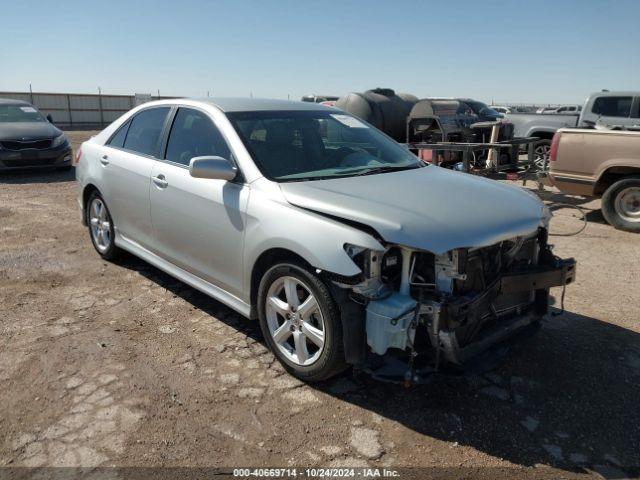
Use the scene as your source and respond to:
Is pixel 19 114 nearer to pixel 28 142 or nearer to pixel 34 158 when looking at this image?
pixel 28 142

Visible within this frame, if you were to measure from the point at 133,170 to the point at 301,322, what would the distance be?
7.87 feet

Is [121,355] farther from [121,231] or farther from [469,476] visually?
[469,476]

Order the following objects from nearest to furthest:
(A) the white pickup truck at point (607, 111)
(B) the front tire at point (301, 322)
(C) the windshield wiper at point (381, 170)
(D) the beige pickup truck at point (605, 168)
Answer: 1. (B) the front tire at point (301, 322)
2. (C) the windshield wiper at point (381, 170)
3. (D) the beige pickup truck at point (605, 168)
4. (A) the white pickup truck at point (607, 111)

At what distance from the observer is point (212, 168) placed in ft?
11.3

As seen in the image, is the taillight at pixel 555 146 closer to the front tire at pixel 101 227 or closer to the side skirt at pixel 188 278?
the side skirt at pixel 188 278

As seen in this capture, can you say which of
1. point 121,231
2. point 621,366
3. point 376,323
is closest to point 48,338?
point 121,231

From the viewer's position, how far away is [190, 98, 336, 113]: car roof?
4.09 metres

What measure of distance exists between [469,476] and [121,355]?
8.02ft

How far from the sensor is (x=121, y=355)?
3.69 m

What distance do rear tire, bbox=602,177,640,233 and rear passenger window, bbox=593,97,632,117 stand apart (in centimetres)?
487

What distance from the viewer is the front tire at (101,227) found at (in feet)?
17.4

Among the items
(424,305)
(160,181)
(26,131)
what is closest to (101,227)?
(160,181)

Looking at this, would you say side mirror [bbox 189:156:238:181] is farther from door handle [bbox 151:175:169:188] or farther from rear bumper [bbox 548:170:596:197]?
rear bumper [bbox 548:170:596:197]

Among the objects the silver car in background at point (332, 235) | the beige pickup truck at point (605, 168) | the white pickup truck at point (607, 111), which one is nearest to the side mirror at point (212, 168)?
the silver car in background at point (332, 235)
